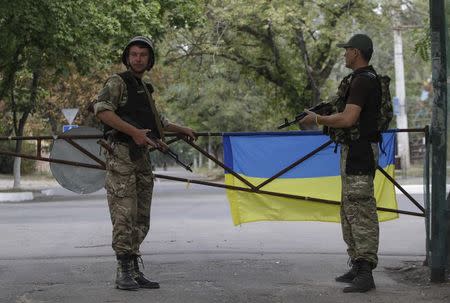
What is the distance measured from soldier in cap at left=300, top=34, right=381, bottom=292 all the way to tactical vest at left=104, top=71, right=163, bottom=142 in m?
1.14

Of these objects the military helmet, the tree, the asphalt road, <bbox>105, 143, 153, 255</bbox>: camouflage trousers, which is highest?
the tree

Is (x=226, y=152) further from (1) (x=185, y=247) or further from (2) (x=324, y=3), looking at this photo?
(2) (x=324, y=3)

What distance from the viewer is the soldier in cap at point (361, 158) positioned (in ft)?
17.7

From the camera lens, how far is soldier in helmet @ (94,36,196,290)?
5.35 metres

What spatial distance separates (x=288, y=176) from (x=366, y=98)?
4.99 ft

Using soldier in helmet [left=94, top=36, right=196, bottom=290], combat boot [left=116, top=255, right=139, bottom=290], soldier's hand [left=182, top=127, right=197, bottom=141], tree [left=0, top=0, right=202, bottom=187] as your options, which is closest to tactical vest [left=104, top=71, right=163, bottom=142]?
soldier in helmet [left=94, top=36, right=196, bottom=290]

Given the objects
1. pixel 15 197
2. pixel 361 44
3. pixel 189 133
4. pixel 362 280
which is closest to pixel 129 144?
pixel 189 133

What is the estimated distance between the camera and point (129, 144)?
546 cm

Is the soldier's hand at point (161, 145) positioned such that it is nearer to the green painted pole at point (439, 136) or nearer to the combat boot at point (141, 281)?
the combat boot at point (141, 281)

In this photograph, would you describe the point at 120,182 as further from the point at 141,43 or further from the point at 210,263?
the point at 210,263

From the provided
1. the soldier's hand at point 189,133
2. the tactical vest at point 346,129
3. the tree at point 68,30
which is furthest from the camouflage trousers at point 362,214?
the tree at point 68,30

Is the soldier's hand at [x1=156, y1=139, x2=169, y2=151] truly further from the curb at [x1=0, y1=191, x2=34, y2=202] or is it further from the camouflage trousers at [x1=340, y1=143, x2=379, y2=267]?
the curb at [x1=0, y1=191, x2=34, y2=202]

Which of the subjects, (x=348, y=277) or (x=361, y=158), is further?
(x=348, y=277)

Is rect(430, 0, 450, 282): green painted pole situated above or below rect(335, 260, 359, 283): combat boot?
above
